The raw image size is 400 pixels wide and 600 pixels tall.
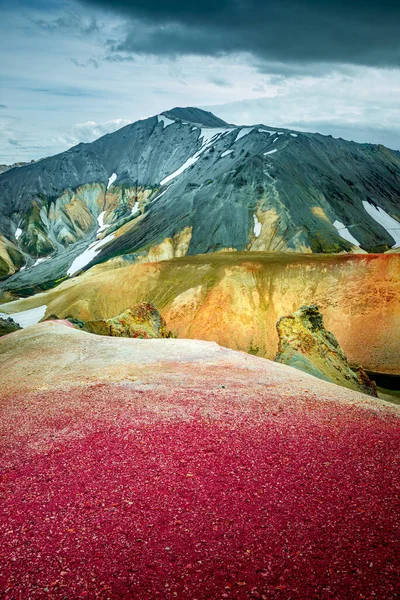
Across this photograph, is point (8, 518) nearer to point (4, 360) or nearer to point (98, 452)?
point (98, 452)

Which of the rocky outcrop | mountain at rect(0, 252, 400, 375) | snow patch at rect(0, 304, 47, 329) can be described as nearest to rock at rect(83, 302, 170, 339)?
the rocky outcrop

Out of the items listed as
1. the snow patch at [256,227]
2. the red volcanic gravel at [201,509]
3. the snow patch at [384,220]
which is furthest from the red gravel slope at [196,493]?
the snow patch at [384,220]

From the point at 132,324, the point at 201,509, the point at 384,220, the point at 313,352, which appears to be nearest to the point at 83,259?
the point at 384,220

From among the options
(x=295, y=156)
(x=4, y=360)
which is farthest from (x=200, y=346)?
(x=295, y=156)

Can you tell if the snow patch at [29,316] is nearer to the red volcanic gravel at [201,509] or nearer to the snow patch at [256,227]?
the snow patch at [256,227]

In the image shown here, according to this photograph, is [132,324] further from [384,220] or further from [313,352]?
[384,220]
